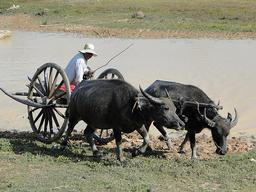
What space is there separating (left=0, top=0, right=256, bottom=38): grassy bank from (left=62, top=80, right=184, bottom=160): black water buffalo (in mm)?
24476

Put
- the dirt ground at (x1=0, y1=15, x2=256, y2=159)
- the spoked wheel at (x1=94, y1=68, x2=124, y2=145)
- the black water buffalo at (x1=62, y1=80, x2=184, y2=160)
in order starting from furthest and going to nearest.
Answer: the spoked wheel at (x1=94, y1=68, x2=124, y2=145) < the dirt ground at (x1=0, y1=15, x2=256, y2=159) < the black water buffalo at (x1=62, y1=80, x2=184, y2=160)

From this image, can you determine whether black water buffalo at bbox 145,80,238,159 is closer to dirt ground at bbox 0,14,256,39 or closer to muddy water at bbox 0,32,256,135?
muddy water at bbox 0,32,256,135

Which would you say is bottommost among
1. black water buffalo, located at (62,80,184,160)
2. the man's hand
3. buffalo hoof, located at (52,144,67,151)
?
buffalo hoof, located at (52,144,67,151)

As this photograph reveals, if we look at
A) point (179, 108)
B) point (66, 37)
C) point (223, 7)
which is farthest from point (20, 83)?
point (223, 7)

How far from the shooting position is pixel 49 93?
32.0 feet

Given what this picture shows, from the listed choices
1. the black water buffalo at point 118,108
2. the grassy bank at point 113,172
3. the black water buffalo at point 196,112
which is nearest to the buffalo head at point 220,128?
the black water buffalo at point 196,112

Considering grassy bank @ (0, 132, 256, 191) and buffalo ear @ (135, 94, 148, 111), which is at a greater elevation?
buffalo ear @ (135, 94, 148, 111)

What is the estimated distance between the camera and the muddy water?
13719 mm

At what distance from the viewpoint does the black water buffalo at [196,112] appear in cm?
856

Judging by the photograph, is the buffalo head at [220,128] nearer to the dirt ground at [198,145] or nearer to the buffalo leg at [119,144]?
the dirt ground at [198,145]

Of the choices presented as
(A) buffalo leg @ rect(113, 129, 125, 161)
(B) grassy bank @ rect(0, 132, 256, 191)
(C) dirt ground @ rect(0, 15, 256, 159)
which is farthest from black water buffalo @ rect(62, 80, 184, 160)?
(C) dirt ground @ rect(0, 15, 256, 159)

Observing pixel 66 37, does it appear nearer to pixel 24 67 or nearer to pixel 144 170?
pixel 24 67

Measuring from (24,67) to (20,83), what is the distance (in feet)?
11.6

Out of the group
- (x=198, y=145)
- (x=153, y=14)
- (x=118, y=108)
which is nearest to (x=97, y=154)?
(x=118, y=108)
